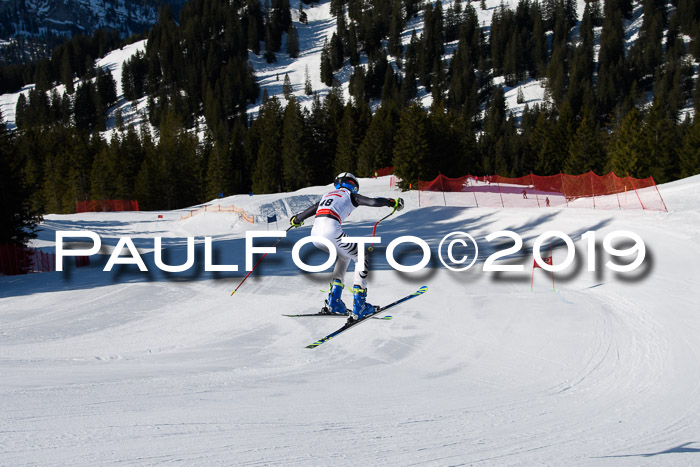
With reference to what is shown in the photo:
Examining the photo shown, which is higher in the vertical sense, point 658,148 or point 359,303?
point 658,148

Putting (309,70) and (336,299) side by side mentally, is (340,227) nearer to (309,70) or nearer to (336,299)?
(336,299)

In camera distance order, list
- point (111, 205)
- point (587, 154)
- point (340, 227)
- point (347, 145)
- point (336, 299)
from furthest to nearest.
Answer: point (347, 145), point (111, 205), point (587, 154), point (336, 299), point (340, 227)

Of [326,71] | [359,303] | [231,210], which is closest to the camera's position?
[359,303]

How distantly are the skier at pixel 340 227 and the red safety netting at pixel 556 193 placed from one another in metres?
15.9

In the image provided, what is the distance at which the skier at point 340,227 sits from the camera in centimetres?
742

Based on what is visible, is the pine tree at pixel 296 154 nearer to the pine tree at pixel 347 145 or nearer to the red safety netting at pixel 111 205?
the pine tree at pixel 347 145

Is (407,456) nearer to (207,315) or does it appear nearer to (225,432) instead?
(225,432)

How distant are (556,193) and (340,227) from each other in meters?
27.4

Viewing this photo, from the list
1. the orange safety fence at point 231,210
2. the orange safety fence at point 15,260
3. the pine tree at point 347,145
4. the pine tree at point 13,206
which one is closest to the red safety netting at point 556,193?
the orange safety fence at point 231,210

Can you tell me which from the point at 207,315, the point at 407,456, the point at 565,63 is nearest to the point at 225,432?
the point at 407,456

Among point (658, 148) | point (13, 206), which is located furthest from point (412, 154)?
point (13, 206)

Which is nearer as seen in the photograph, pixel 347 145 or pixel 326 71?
pixel 347 145

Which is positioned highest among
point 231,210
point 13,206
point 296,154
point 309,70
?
point 309,70

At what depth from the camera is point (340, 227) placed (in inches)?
285
